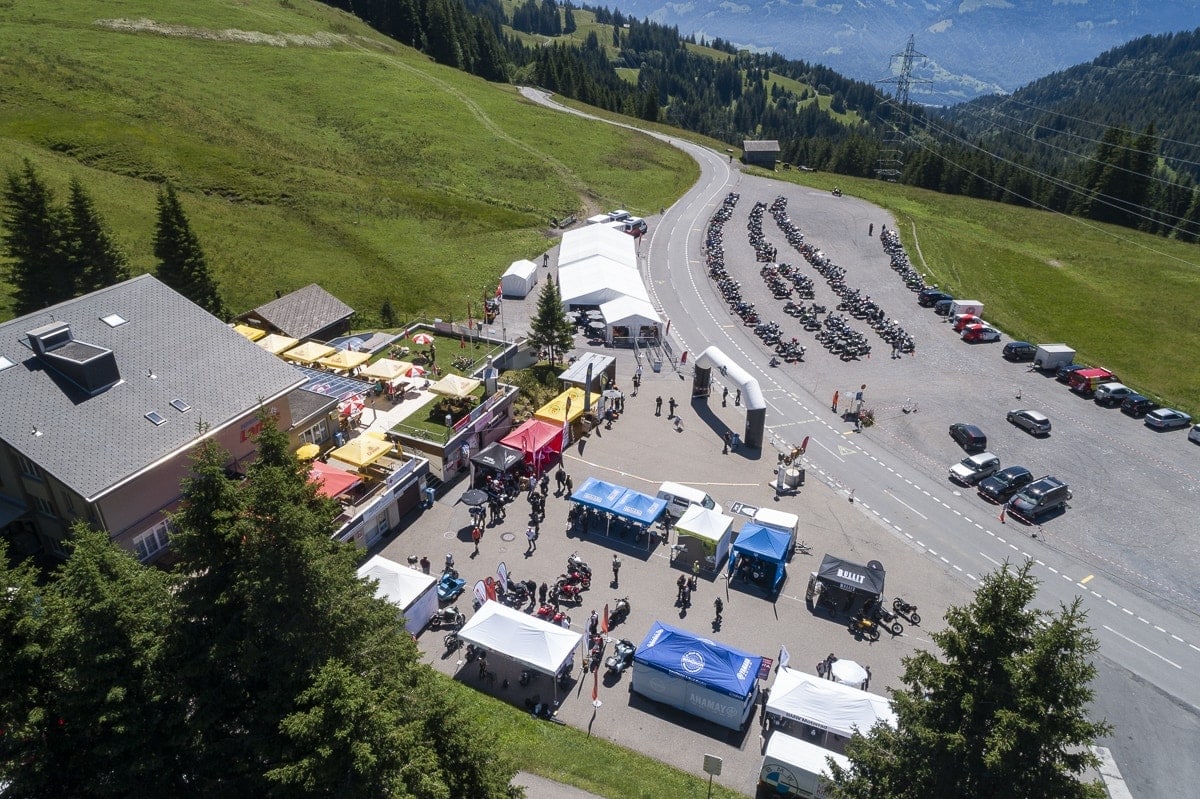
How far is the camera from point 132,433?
1111 inches

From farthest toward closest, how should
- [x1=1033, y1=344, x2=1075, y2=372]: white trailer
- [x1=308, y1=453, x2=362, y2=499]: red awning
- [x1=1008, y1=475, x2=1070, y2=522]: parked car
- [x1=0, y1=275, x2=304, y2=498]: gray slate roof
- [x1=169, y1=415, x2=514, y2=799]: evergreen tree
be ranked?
[x1=1033, y1=344, x2=1075, y2=372]: white trailer
[x1=1008, y1=475, x2=1070, y2=522]: parked car
[x1=308, y1=453, x2=362, y2=499]: red awning
[x1=0, y1=275, x2=304, y2=498]: gray slate roof
[x1=169, y1=415, x2=514, y2=799]: evergreen tree

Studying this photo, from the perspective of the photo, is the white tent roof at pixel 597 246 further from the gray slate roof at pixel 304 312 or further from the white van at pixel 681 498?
the white van at pixel 681 498

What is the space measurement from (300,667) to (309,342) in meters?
34.2

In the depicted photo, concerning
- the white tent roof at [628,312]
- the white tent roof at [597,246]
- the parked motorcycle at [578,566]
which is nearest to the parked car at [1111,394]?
the white tent roof at [628,312]

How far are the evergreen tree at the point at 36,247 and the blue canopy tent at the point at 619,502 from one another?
112 feet

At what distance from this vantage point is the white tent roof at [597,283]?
60219mm

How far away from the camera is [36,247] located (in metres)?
41.8

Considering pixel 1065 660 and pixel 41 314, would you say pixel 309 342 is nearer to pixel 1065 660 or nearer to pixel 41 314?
pixel 41 314

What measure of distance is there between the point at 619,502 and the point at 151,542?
66.1 feet

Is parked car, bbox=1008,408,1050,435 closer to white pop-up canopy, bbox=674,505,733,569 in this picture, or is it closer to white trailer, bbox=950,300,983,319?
white trailer, bbox=950,300,983,319

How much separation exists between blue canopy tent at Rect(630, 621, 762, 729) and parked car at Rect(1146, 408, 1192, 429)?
38747 millimetres

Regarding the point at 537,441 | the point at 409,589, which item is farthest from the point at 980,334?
the point at 409,589

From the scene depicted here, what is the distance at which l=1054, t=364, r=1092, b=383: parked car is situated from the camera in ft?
171

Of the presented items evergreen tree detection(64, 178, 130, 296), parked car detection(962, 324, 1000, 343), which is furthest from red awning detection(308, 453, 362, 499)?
parked car detection(962, 324, 1000, 343)
